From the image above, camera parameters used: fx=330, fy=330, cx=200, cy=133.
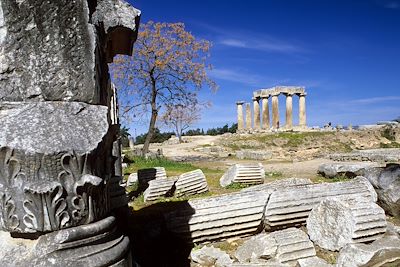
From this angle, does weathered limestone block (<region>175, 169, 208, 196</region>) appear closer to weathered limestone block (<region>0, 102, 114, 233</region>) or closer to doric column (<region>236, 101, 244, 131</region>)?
weathered limestone block (<region>0, 102, 114, 233</region>)

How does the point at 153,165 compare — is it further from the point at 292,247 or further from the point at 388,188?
the point at 292,247

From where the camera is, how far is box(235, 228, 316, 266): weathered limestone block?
3.88m

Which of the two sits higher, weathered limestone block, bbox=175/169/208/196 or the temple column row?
the temple column row

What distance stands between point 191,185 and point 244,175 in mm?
1712

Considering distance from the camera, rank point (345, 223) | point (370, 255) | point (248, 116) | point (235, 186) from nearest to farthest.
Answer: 1. point (370, 255)
2. point (345, 223)
3. point (235, 186)
4. point (248, 116)

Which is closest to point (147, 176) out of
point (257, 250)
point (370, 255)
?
point (257, 250)

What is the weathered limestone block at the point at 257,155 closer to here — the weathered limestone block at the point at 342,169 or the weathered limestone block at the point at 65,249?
the weathered limestone block at the point at 342,169

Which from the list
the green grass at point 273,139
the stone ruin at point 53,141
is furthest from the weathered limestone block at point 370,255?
the green grass at point 273,139

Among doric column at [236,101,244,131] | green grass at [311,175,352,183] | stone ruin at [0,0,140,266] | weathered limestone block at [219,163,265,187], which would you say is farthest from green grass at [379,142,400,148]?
stone ruin at [0,0,140,266]

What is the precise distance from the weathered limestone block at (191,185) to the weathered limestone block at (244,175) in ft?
3.16

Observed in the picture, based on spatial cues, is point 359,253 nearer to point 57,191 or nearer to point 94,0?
point 57,191

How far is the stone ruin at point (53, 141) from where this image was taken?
1733mm

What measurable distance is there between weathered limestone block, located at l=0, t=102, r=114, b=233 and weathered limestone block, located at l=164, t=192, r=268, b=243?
286cm

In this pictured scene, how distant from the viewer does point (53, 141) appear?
175 cm
